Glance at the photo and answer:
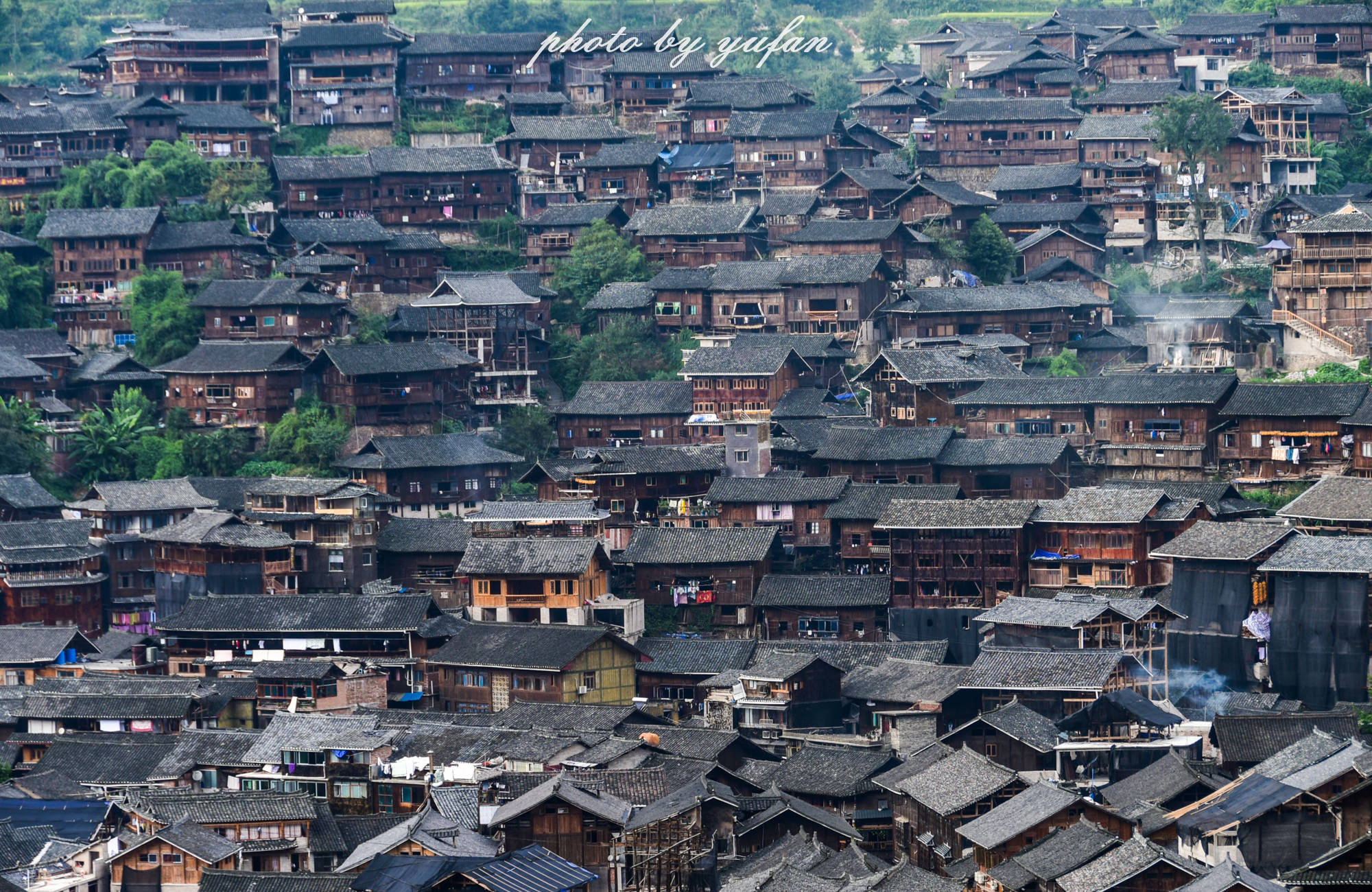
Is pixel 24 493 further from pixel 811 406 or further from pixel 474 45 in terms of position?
pixel 474 45

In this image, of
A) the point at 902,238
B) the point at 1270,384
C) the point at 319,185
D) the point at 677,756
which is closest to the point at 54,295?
the point at 319,185

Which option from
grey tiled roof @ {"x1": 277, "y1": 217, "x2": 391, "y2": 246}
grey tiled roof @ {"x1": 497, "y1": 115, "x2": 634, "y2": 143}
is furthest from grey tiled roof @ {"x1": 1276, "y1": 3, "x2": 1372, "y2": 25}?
grey tiled roof @ {"x1": 277, "y1": 217, "x2": 391, "y2": 246}

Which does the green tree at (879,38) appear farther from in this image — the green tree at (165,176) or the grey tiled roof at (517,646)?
the grey tiled roof at (517,646)

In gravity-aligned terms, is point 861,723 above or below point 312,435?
below

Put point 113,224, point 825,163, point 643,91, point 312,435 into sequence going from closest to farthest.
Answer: point 312,435, point 113,224, point 825,163, point 643,91

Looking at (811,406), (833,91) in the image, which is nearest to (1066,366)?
(811,406)

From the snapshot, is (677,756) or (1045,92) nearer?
(677,756)

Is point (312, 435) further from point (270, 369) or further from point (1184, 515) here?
point (1184, 515)
